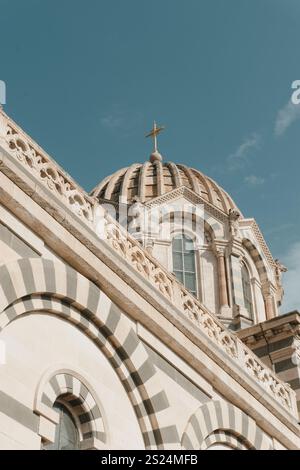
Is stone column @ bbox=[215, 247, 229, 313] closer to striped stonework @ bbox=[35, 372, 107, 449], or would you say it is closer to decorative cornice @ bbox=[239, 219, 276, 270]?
decorative cornice @ bbox=[239, 219, 276, 270]

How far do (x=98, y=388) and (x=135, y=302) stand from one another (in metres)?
1.88

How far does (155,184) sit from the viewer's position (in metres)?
30.8

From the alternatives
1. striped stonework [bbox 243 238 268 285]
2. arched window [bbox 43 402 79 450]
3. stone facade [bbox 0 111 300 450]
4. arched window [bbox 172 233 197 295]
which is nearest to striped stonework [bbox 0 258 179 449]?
stone facade [bbox 0 111 300 450]

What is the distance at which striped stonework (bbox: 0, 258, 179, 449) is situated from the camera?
40.3ft

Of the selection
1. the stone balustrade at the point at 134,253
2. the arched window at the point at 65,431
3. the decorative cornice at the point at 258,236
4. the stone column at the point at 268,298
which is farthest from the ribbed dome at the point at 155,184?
the arched window at the point at 65,431

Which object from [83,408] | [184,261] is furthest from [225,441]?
[184,261]

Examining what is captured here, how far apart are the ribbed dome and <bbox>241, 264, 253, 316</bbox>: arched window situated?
2228 mm

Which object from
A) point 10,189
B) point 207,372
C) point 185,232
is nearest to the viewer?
point 10,189

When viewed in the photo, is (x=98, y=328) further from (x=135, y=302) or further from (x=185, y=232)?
(x=185, y=232)

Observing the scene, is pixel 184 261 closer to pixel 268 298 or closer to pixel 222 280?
pixel 222 280

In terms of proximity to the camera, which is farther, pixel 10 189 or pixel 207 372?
pixel 207 372
